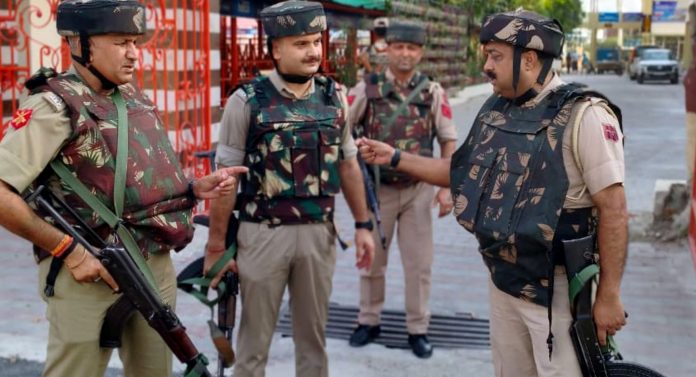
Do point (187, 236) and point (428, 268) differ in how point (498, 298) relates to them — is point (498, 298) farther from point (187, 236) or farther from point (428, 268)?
point (428, 268)

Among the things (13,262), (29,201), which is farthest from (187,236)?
(13,262)

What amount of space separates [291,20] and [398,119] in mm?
1328

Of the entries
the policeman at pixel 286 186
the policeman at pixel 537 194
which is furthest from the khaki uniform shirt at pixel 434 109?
the policeman at pixel 537 194

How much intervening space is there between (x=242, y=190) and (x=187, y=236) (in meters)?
0.70

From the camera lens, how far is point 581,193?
2.88m

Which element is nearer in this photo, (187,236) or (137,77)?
(187,236)

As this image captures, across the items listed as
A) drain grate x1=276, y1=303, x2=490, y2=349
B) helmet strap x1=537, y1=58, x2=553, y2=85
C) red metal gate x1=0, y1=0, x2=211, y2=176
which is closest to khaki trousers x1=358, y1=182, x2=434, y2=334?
drain grate x1=276, y1=303, x2=490, y2=349

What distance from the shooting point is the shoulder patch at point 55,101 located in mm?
2729

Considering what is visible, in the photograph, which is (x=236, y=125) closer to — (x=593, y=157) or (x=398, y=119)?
(x=398, y=119)

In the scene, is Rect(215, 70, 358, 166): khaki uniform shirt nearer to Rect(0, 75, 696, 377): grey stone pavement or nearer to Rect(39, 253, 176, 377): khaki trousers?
Rect(39, 253, 176, 377): khaki trousers

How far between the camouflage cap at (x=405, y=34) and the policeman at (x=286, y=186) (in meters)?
1.02

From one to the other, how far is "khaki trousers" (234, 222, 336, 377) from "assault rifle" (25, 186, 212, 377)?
660 mm

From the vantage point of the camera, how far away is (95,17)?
284 cm

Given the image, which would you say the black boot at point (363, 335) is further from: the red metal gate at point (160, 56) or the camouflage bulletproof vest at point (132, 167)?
the red metal gate at point (160, 56)
